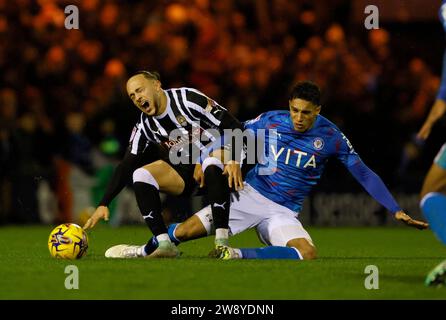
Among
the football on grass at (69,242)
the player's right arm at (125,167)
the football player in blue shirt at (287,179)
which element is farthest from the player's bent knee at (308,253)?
the football on grass at (69,242)

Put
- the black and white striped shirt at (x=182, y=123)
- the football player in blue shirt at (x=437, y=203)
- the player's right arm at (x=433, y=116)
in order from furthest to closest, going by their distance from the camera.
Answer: the black and white striped shirt at (x=182, y=123) → the football player in blue shirt at (x=437, y=203) → the player's right arm at (x=433, y=116)

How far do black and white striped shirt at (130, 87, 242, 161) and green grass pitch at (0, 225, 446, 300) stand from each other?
3.04 feet

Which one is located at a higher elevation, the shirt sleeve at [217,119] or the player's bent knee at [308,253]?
the shirt sleeve at [217,119]

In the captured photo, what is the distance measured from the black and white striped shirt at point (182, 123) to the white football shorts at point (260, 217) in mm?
558

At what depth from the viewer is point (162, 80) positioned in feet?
46.4

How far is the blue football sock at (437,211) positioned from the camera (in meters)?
5.69

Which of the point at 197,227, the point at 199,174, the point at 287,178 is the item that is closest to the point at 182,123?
the point at 199,174

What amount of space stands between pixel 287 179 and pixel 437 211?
2.44 m

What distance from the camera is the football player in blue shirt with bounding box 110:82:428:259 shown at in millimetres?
7598

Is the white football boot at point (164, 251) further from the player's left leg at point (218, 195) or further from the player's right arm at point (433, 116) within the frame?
the player's right arm at point (433, 116)

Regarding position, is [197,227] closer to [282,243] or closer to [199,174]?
[199,174]

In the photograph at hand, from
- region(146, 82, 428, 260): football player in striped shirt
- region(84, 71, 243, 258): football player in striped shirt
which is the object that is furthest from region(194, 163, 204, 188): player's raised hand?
region(146, 82, 428, 260): football player in striped shirt

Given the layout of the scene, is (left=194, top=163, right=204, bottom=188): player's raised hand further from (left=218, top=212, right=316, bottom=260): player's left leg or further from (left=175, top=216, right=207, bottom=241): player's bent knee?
(left=218, top=212, right=316, bottom=260): player's left leg

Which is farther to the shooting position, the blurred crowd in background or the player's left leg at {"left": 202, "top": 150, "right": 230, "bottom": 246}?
the blurred crowd in background
